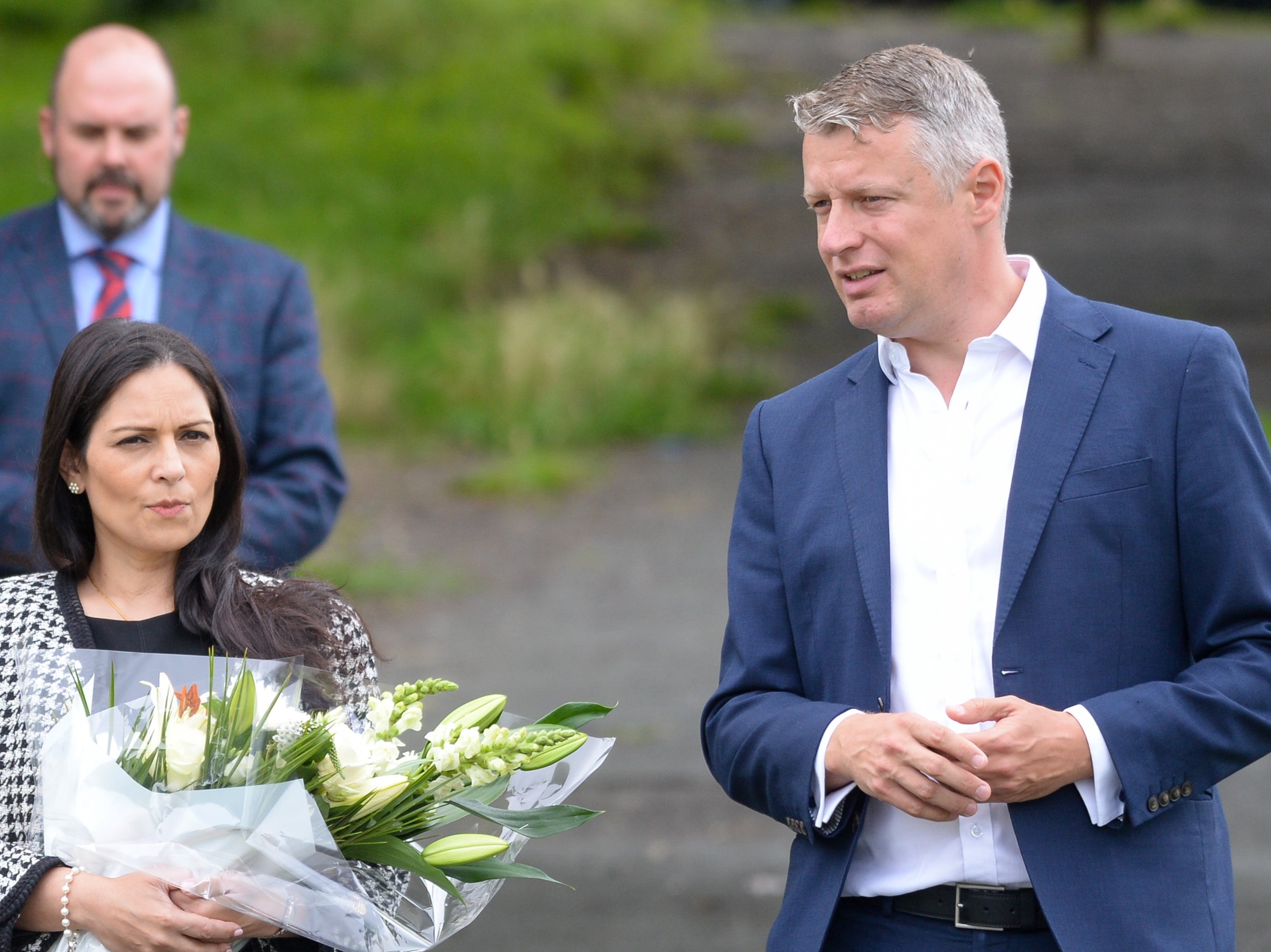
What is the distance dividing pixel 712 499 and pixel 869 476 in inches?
354

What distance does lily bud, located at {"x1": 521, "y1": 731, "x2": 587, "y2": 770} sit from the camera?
7.70 ft

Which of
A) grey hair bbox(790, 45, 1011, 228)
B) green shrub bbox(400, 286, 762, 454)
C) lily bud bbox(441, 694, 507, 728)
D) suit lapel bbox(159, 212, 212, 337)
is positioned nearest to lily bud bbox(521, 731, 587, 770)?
lily bud bbox(441, 694, 507, 728)

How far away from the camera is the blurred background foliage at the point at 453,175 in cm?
1384

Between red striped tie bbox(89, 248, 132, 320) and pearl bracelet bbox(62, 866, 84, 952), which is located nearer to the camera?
pearl bracelet bbox(62, 866, 84, 952)

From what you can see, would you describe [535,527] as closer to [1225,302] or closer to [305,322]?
[305,322]

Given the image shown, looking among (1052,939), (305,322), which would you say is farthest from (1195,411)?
(305,322)

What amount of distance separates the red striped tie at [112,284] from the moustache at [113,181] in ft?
0.57

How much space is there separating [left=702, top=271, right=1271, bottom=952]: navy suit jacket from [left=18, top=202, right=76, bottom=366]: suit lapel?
6.92 ft

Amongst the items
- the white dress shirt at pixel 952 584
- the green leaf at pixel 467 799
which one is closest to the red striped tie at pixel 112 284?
the green leaf at pixel 467 799

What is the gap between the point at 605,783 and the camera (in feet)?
22.1

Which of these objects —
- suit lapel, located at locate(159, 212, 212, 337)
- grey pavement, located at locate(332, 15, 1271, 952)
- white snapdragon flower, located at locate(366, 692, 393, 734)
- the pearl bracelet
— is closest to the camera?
the pearl bracelet

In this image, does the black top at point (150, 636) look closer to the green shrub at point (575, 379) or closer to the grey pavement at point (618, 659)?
the grey pavement at point (618, 659)

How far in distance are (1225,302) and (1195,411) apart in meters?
15.1

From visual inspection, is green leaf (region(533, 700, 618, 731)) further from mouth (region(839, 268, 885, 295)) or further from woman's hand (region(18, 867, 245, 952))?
mouth (region(839, 268, 885, 295))
